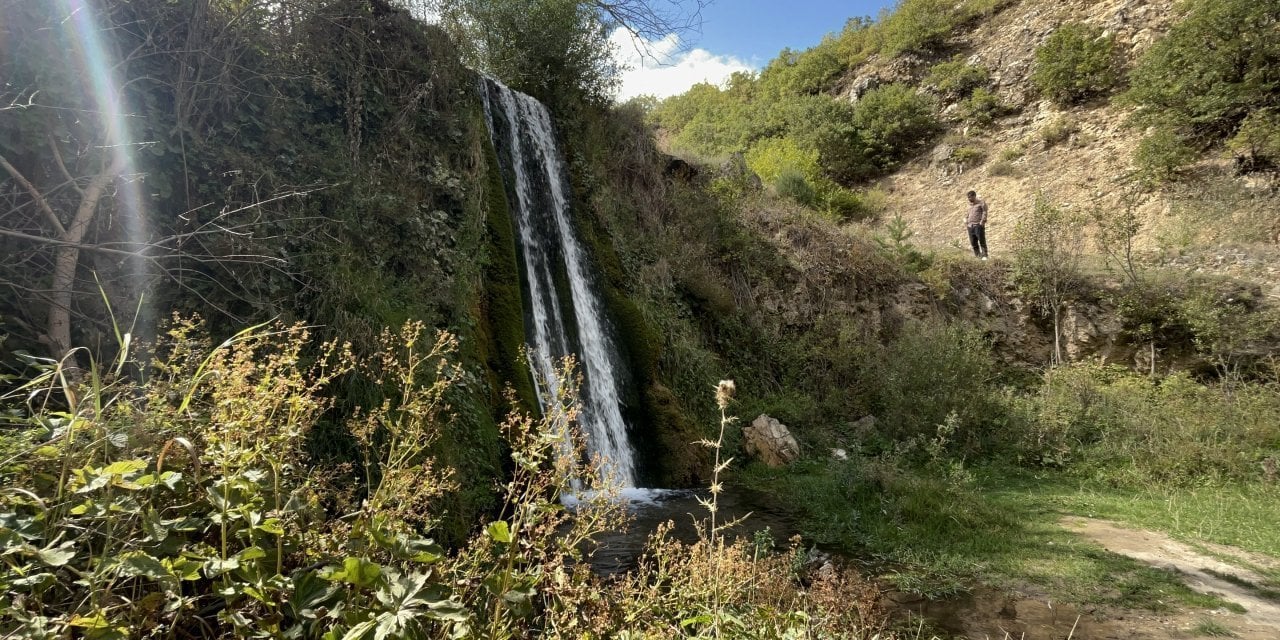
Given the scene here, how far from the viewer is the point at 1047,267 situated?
1249cm

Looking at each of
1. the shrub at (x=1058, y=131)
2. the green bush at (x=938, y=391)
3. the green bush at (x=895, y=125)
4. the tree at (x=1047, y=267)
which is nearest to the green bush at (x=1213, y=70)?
the shrub at (x=1058, y=131)

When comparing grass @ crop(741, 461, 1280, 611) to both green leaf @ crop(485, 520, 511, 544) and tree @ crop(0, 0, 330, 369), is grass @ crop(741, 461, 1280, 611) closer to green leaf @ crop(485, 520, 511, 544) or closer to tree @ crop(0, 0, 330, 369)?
green leaf @ crop(485, 520, 511, 544)

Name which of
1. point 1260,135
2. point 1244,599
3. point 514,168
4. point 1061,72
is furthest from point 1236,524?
point 1061,72

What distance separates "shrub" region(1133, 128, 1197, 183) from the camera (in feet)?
46.1

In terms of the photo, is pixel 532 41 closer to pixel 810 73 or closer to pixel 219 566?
pixel 219 566

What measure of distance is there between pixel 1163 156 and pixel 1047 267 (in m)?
5.41

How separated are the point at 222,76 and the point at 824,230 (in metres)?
12.3

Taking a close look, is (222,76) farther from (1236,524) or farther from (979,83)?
(979,83)

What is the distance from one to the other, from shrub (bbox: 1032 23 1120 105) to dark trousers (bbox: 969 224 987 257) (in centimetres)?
815

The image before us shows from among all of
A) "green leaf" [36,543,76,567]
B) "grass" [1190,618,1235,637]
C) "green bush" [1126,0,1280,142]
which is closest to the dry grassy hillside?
"green bush" [1126,0,1280,142]

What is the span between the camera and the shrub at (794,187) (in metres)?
17.2

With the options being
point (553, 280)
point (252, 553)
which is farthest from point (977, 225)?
point (252, 553)

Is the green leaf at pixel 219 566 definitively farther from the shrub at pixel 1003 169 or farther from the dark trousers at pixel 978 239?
the shrub at pixel 1003 169

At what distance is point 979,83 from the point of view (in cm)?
2094
